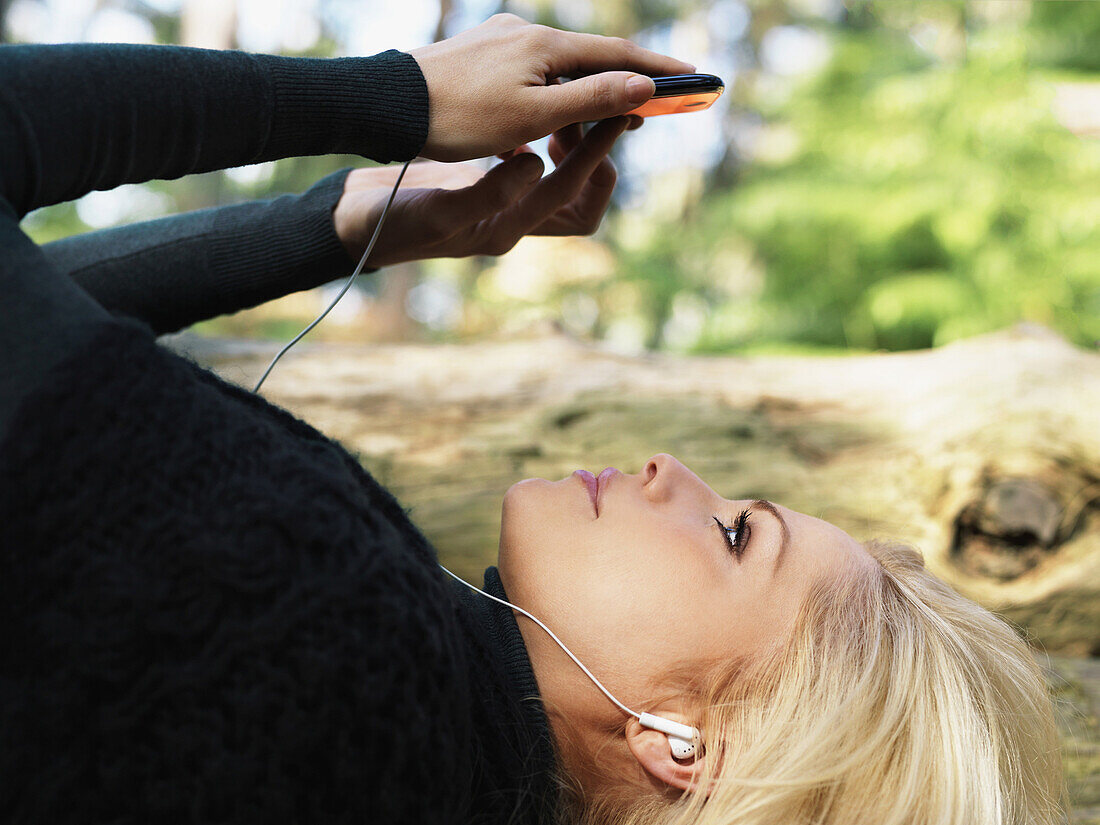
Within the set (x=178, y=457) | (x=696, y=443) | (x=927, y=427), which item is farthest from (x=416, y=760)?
(x=927, y=427)

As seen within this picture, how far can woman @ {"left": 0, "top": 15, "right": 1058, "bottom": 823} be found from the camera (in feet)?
3.34

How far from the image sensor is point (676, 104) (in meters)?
1.62

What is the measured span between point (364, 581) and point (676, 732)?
2.28ft

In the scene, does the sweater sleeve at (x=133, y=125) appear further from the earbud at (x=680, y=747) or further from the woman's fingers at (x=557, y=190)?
the earbud at (x=680, y=747)

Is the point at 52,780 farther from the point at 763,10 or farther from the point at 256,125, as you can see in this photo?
the point at 763,10

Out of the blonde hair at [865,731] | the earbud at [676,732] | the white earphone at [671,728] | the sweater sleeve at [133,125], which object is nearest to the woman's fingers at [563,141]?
the sweater sleeve at [133,125]

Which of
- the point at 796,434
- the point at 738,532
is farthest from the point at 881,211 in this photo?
the point at 738,532

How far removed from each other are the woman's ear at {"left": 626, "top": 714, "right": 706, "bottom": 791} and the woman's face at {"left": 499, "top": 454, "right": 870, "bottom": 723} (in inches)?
1.8

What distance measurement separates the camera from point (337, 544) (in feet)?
3.66

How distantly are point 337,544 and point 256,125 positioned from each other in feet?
2.42

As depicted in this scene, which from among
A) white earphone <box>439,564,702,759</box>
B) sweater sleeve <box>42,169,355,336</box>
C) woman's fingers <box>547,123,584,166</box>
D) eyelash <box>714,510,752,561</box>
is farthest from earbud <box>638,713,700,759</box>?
sweater sleeve <box>42,169,355,336</box>

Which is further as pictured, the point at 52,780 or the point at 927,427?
the point at 927,427

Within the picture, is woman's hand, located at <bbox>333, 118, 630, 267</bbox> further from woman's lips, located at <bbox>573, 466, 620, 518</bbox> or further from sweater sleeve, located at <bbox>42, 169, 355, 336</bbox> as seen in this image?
woman's lips, located at <bbox>573, 466, 620, 518</bbox>

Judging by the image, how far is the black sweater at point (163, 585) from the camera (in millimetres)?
1006
